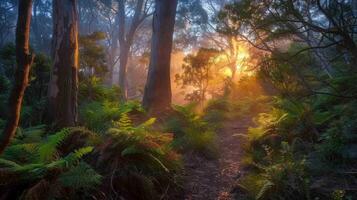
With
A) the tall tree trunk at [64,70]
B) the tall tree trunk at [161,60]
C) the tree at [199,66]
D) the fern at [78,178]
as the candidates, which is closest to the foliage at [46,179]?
the fern at [78,178]

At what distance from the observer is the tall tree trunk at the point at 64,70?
6.89m

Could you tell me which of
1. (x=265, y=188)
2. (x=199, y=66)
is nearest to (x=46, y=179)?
(x=265, y=188)

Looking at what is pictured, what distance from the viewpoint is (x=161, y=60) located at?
37.9ft

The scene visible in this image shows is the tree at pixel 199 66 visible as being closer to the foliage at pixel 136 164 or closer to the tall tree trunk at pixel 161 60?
the tall tree trunk at pixel 161 60

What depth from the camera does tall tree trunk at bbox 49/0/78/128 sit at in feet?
22.6

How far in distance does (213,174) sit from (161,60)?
21.1 feet

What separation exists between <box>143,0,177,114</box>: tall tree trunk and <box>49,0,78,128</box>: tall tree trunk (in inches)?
176

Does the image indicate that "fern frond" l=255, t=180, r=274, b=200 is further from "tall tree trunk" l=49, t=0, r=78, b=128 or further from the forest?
"tall tree trunk" l=49, t=0, r=78, b=128

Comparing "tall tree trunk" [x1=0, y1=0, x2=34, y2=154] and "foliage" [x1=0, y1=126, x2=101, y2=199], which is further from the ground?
"tall tree trunk" [x1=0, y1=0, x2=34, y2=154]

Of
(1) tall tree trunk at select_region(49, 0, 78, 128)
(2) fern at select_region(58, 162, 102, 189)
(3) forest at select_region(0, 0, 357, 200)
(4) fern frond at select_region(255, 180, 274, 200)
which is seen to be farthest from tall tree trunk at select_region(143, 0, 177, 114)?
(2) fern at select_region(58, 162, 102, 189)

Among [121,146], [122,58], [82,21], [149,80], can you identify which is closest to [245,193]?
[121,146]

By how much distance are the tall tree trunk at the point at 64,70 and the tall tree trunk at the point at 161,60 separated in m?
4.48

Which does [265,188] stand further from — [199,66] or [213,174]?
[199,66]

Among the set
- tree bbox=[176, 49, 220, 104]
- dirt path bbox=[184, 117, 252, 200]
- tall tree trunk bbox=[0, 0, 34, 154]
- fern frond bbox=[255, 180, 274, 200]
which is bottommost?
dirt path bbox=[184, 117, 252, 200]
